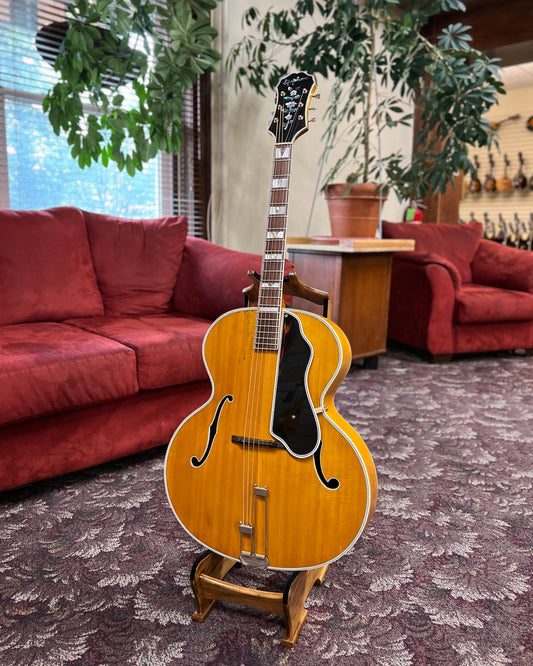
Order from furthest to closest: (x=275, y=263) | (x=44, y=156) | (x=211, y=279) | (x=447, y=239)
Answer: (x=447, y=239), (x=44, y=156), (x=211, y=279), (x=275, y=263)

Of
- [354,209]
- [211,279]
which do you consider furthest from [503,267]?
[211,279]

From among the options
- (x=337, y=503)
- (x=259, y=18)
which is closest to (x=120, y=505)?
(x=337, y=503)

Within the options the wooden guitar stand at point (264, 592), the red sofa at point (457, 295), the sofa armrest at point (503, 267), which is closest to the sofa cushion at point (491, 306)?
the red sofa at point (457, 295)

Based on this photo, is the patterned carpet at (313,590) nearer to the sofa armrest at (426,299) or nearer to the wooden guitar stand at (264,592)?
the wooden guitar stand at (264,592)

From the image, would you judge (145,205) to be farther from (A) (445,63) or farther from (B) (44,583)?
(B) (44,583)

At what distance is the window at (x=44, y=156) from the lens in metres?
2.57

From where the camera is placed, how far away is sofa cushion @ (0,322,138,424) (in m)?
1.52

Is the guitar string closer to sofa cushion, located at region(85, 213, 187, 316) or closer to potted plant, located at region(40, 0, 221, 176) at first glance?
sofa cushion, located at region(85, 213, 187, 316)

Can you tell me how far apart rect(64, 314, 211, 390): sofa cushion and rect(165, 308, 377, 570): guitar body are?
70cm

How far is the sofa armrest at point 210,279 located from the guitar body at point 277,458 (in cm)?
102

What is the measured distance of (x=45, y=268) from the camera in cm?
→ 216

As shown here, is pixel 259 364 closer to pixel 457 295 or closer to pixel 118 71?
pixel 118 71

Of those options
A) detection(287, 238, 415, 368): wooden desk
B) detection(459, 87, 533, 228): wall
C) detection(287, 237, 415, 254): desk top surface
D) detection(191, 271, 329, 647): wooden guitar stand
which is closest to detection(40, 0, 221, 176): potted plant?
detection(287, 237, 415, 254): desk top surface

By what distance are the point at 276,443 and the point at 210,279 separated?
134 cm
